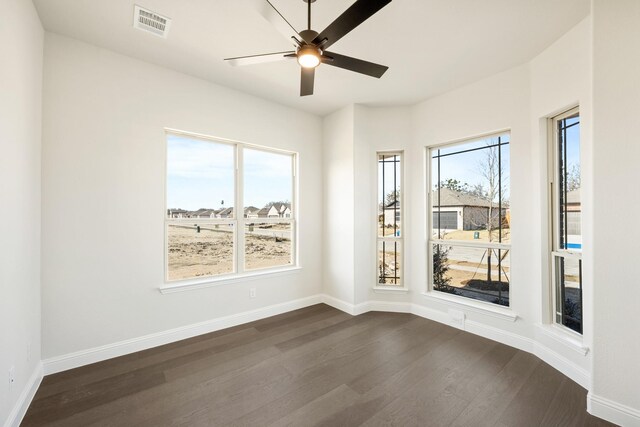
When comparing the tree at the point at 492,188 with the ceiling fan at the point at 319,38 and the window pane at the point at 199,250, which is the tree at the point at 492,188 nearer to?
the ceiling fan at the point at 319,38

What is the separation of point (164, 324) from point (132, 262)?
0.77 meters

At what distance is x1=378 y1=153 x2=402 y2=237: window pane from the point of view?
4.14m

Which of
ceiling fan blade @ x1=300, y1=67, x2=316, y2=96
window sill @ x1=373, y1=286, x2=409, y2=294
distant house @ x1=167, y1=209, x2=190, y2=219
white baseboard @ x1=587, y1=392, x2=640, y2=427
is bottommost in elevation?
white baseboard @ x1=587, y1=392, x2=640, y2=427

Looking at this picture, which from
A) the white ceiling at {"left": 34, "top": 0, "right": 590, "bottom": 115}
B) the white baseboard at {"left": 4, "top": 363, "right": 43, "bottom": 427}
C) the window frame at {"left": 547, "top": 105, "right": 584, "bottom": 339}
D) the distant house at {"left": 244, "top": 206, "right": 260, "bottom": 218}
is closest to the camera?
the white baseboard at {"left": 4, "top": 363, "right": 43, "bottom": 427}

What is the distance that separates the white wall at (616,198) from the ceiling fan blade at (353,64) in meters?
1.50

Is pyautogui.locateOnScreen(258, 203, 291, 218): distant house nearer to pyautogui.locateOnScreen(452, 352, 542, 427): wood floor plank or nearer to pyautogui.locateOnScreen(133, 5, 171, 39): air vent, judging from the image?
pyautogui.locateOnScreen(133, 5, 171, 39): air vent

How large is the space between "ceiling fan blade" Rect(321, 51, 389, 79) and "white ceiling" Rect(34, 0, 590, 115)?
0.45 m

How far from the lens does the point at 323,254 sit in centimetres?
448

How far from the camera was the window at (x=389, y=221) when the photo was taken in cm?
414

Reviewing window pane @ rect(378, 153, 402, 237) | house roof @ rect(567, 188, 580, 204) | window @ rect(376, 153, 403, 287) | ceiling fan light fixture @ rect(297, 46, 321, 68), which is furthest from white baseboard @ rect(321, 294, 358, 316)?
ceiling fan light fixture @ rect(297, 46, 321, 68)

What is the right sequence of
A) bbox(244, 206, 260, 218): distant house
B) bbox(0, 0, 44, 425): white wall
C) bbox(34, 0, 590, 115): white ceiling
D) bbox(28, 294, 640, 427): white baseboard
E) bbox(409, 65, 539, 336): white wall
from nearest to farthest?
1. bbox(0, 0, 44, 425): white wall
2. bbox(28, 294, 640, 427): white baseboard
3. bbox(34, 0, 590, 115): white ceiling
4. bbox(409, 65, 539, 336): white wall
5. bbox(244, 206, 260, 218): distant house

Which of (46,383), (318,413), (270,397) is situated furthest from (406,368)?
(46,383)

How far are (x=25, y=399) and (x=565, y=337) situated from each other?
14.3ft

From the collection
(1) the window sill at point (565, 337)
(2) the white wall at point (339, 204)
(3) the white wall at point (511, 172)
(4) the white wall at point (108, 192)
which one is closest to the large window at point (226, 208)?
(4) the white wall at point (108, 192)
